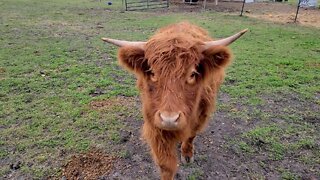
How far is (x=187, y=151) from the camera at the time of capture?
351 centimetres

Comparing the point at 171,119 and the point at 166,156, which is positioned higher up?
the point at 171,119

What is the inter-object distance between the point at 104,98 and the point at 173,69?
3.01 m

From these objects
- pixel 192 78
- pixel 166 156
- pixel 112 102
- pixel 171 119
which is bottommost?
pixel 112 102

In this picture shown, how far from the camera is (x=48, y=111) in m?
4.66

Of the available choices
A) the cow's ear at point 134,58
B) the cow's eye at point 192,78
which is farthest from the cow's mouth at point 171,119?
the cow's ear at point 134,58

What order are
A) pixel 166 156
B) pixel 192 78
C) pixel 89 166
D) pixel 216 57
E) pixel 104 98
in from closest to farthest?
pixel 192 78, pixel 216 57, pixel 166 156, pixel 89 166, pixel 104 98

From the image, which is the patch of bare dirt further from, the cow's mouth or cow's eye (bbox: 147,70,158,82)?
the cow's mouth

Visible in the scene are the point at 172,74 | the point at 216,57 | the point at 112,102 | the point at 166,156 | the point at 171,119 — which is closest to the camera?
the point at 171,119

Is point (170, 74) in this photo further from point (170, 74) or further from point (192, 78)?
point (192, 78)

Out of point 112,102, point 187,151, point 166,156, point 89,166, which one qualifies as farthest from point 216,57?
point 112,102

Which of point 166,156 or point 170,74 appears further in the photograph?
point 166,156

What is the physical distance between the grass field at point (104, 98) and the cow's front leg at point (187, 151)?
1.98ft

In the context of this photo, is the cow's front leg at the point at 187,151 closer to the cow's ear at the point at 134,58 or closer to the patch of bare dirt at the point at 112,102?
the cow's ear at the point at 134,58

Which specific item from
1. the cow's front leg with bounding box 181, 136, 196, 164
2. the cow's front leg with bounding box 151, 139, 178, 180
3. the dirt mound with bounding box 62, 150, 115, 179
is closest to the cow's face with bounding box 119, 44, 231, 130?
the cow's front leg with bounding box 151, 139, 178, 180
